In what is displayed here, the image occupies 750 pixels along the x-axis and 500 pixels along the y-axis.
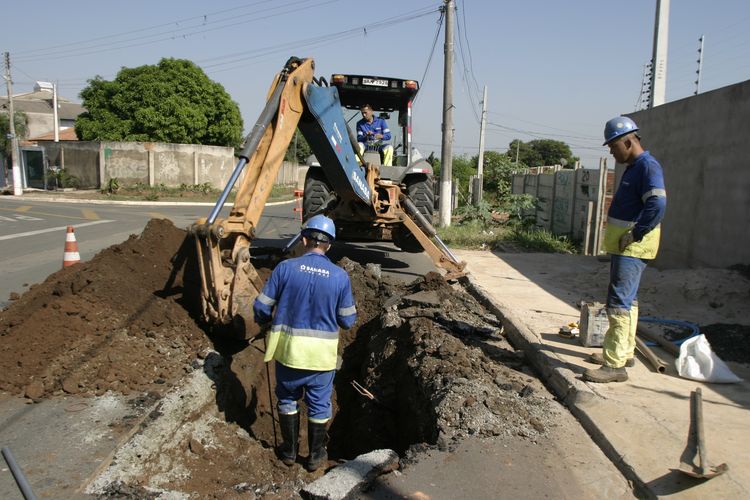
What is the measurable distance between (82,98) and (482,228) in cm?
2858

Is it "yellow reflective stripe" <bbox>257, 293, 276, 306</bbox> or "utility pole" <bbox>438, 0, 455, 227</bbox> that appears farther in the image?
"utility pole" <bbox>438, 0, 455, 227</bbox>

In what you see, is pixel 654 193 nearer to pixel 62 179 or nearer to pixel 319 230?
pixel 319 230

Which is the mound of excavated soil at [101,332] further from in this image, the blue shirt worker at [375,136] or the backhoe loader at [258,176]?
the blue shirt worker at [375,136]

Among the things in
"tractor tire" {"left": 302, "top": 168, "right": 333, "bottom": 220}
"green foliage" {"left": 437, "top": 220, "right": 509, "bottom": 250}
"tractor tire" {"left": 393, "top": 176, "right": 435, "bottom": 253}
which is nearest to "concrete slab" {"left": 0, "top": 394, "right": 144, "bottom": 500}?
"tractor tire" {"left": 302, "top": 168, "right": 333, "bottom": 220}

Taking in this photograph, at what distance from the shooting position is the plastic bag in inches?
179

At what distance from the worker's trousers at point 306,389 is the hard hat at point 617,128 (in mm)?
2887

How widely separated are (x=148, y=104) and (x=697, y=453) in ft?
116

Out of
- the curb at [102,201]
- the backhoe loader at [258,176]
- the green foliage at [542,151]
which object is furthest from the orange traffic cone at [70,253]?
the green foliage at [542,151]

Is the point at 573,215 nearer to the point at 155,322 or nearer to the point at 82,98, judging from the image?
the point at 155,322

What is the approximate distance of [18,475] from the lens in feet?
9.37

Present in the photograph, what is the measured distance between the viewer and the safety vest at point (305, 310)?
3881mm

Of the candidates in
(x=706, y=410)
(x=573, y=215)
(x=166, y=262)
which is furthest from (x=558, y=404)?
(x=573, y=215)

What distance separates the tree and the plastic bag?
3361 centimetres

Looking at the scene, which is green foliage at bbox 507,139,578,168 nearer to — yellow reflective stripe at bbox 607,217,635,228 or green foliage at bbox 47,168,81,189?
green foliage at bbox 47,168,81,189
